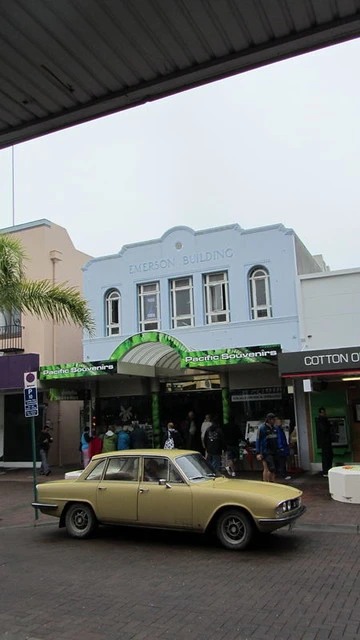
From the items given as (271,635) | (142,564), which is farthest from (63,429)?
(271,635)

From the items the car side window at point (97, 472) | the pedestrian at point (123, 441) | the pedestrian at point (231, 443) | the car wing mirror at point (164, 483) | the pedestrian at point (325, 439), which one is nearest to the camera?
the car wing mirror at point (164, 483)

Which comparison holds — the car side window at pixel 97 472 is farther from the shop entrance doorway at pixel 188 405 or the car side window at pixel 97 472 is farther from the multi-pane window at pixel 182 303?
the multi-pane window at pixel 182 303

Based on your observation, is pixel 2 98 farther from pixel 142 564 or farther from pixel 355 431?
pixel 355 431

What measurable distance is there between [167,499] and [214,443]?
6.74 meters

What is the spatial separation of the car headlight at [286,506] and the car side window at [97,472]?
3.07 metres

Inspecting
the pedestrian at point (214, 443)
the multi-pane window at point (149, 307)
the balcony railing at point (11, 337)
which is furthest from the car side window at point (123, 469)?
the balcony railing at point (11, 337)

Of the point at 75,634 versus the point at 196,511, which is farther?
the point at 196,511

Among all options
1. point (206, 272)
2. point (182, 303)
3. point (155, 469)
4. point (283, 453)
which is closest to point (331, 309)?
point (206, 272)

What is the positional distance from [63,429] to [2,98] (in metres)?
20.9

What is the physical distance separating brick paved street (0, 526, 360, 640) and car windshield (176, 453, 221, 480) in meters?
1.05

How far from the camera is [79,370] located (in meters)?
17.7

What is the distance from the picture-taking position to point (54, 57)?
2.78 m

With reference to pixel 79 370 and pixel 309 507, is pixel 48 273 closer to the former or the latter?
pixel 79 370

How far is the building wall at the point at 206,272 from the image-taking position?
1828 centimetres
